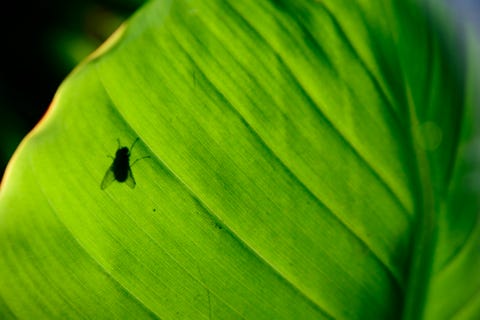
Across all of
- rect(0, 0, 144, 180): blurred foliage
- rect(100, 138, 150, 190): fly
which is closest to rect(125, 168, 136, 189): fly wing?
rect(100, 138, 150, 190): fly

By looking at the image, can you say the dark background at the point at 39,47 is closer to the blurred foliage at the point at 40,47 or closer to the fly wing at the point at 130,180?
the blurred foliage at the point at 40,47

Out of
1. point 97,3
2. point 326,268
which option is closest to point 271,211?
point 326,268

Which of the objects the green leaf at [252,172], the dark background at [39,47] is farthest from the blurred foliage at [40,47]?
the green leaf at [252,172]

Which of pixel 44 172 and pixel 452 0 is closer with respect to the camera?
pixel 44 172

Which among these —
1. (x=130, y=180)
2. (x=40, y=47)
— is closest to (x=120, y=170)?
(x=130, y=180)

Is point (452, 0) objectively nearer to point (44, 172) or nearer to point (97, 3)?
point (44, 172)

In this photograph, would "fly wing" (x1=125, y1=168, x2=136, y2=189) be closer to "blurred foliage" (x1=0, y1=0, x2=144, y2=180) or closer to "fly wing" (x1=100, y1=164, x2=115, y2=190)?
"fly wing" (x1=100, y1=164, x2=115, y2=190)
